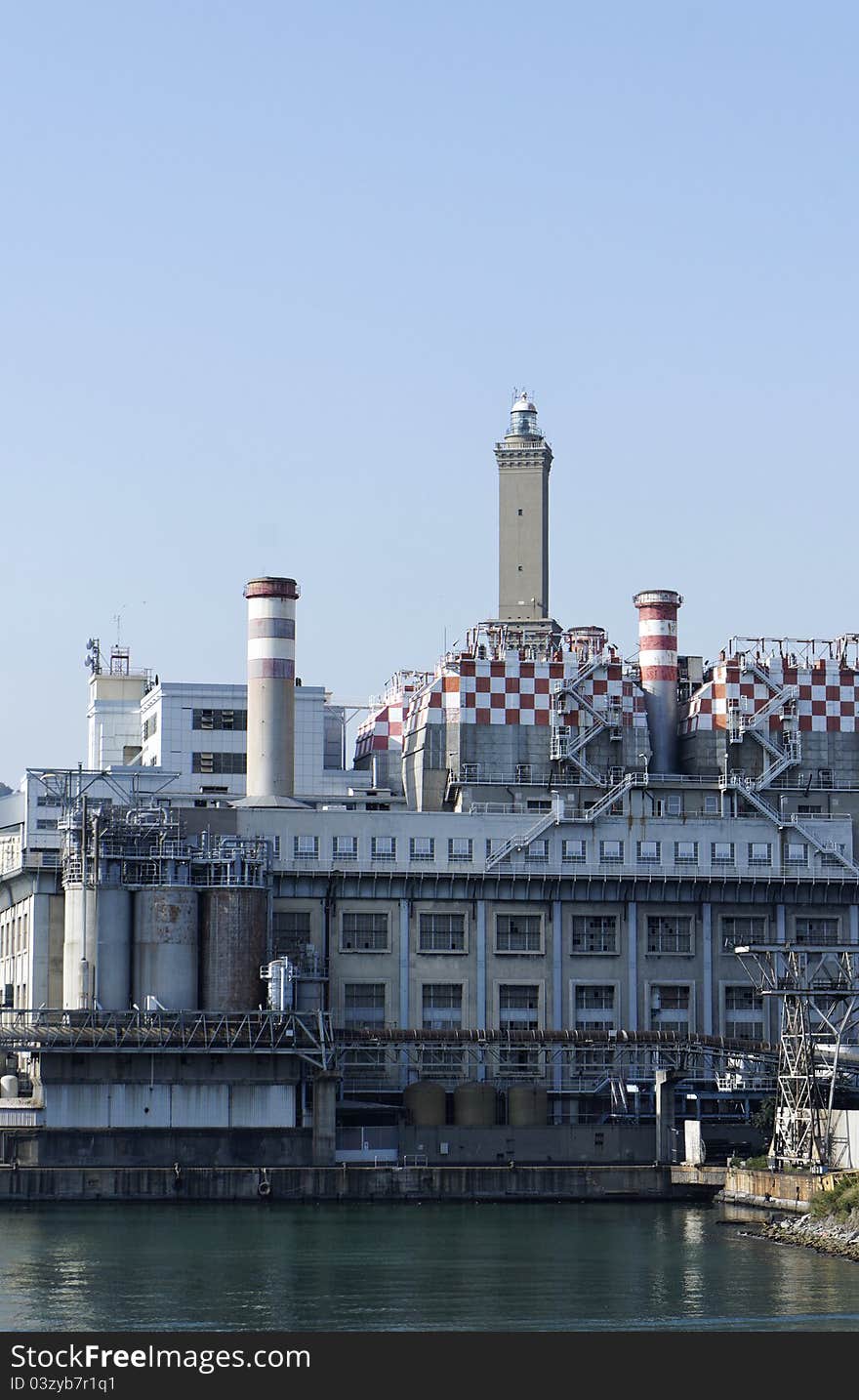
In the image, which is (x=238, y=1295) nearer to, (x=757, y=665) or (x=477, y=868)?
(x=477, y=868)

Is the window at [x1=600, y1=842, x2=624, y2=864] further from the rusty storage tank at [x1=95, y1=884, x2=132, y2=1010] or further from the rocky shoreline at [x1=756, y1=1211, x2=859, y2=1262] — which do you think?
the rocky shoreline at [x1=756, y1=1211, x2=859, y2=1262]

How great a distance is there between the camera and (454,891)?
336 ft

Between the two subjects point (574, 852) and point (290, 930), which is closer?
point (290, 930)

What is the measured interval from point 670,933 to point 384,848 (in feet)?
42.5

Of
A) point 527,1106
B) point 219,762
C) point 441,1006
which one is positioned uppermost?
point 219,762

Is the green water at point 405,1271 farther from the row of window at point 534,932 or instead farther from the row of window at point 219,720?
the row of window at point 219,720

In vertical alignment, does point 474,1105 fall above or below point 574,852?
→ below

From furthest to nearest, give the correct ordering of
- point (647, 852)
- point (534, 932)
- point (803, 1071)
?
point (647, 852) → point (534, 932) → point (803, 1071)

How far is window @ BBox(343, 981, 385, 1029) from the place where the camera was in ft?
330

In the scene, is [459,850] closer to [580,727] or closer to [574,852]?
[574,852]

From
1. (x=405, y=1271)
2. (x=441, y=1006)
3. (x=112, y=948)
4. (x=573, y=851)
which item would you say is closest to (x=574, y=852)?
(x=573, y=851)

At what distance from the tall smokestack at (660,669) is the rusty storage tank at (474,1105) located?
2430cm

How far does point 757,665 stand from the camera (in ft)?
376
